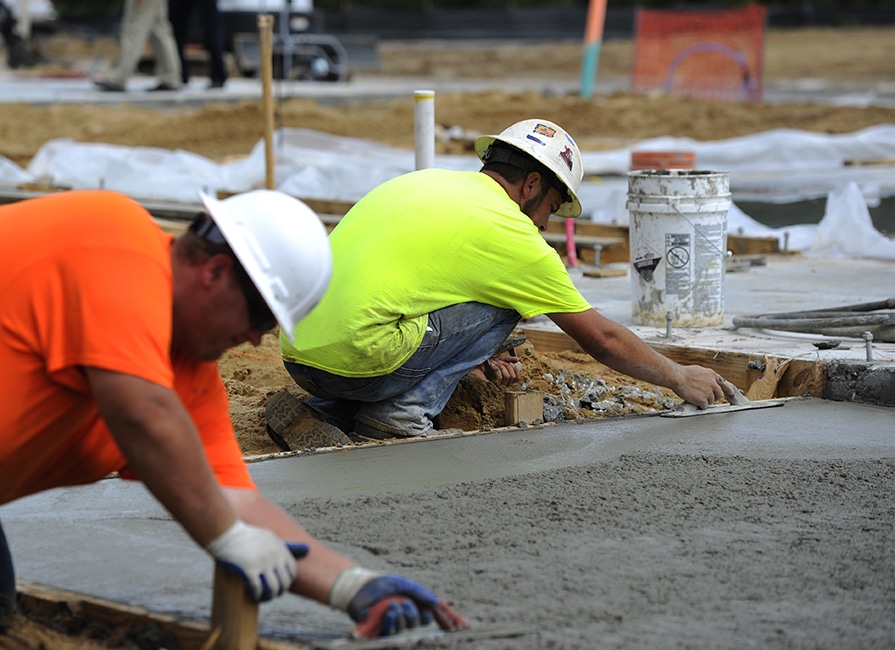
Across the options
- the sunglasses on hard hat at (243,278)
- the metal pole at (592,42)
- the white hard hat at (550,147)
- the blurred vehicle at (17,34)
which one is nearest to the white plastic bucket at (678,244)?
the white hard hat at (550,147)

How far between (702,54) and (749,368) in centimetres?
1719

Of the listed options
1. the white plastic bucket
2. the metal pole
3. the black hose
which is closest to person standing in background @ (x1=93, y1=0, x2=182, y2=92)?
the metal pole

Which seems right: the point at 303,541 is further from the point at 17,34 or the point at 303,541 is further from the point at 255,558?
the point at 17,34

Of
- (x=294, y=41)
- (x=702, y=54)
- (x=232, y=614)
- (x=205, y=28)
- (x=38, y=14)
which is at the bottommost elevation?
(x=232, y=614)

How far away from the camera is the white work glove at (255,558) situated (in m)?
2.20

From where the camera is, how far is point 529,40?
96.9 feet

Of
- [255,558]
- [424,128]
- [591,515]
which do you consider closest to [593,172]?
[424,128]

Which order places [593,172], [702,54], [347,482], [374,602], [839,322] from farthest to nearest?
[702,54]
[593,172]
[839,322]
[347,482]
[374,602]

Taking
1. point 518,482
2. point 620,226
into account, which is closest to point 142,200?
point 620,226

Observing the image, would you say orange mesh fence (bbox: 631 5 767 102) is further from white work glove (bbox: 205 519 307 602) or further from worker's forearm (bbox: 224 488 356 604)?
white work glove (bbox: 205 519 307 602)

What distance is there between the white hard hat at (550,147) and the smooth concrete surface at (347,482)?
3.00ft

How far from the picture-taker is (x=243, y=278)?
7.39ft

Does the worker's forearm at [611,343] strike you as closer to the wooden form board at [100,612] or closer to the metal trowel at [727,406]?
the metal trowel at [727,406]

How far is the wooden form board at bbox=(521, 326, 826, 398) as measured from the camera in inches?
184
